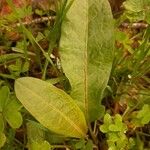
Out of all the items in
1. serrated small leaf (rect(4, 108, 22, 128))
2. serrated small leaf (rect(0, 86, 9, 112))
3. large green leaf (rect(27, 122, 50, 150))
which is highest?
serrated small leaf (rect(0, 86, 9, 112))

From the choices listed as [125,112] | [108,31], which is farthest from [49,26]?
[125,112]

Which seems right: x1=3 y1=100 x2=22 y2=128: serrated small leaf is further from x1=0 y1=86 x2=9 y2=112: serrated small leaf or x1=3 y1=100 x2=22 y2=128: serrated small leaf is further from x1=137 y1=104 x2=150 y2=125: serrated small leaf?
x1=137 y1=104 x2=150 y2=125: serrated small leaf

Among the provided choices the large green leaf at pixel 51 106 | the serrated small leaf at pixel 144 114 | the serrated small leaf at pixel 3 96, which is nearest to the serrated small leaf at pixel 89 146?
the large green leaf at pixel 51 106

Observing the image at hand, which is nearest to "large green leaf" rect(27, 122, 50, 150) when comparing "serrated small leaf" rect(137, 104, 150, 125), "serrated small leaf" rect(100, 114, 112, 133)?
"serrated small leaf" rect(100, 114, 112, 133)

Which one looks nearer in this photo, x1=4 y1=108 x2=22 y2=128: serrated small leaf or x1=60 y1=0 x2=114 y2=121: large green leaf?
x1=4 y1=108 x2=22 y2=128: serrated small leaf

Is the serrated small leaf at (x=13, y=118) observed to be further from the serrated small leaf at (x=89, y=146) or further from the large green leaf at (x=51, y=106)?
the serrated small leaf at (x=89, y=146)

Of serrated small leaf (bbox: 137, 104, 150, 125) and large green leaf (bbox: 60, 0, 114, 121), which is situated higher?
large green leaf (bbox: 60, 0, 114, 121)

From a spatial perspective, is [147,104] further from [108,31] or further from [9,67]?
[9,67]

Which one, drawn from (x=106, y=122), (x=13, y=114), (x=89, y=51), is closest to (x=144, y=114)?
(x=106, y=122)
